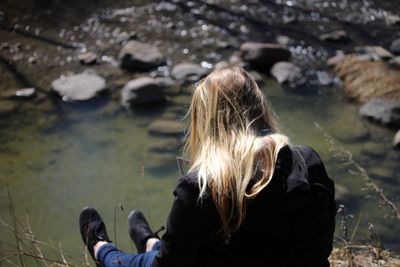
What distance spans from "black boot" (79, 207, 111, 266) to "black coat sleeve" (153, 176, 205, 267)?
96cm

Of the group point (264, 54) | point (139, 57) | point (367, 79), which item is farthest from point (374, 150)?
point (139, 57)

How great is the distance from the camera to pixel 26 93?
16.9 ft

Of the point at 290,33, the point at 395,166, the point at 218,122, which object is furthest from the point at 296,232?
the point at 290,33

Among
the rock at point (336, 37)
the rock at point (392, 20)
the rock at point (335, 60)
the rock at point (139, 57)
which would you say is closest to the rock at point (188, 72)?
the rock at point (139, 57)

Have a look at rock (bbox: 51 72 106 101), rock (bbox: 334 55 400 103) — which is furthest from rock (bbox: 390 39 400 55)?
rock (bbox: 51 72 106 101)

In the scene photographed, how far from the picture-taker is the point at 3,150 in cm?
441

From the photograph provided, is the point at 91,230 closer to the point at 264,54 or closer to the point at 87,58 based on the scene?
the point at 87,58

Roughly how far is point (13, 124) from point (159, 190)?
1516 mm

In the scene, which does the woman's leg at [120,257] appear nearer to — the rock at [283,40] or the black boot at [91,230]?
the black boot at [91,230]

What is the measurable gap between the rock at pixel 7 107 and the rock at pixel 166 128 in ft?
4.05

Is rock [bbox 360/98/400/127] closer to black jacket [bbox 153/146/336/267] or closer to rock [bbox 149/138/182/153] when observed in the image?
rock [bbox 149/138/182/153]

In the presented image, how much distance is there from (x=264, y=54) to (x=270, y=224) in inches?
164

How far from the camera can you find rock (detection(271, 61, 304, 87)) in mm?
5452

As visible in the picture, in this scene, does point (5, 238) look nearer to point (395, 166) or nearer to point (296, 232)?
point (296, 232)
